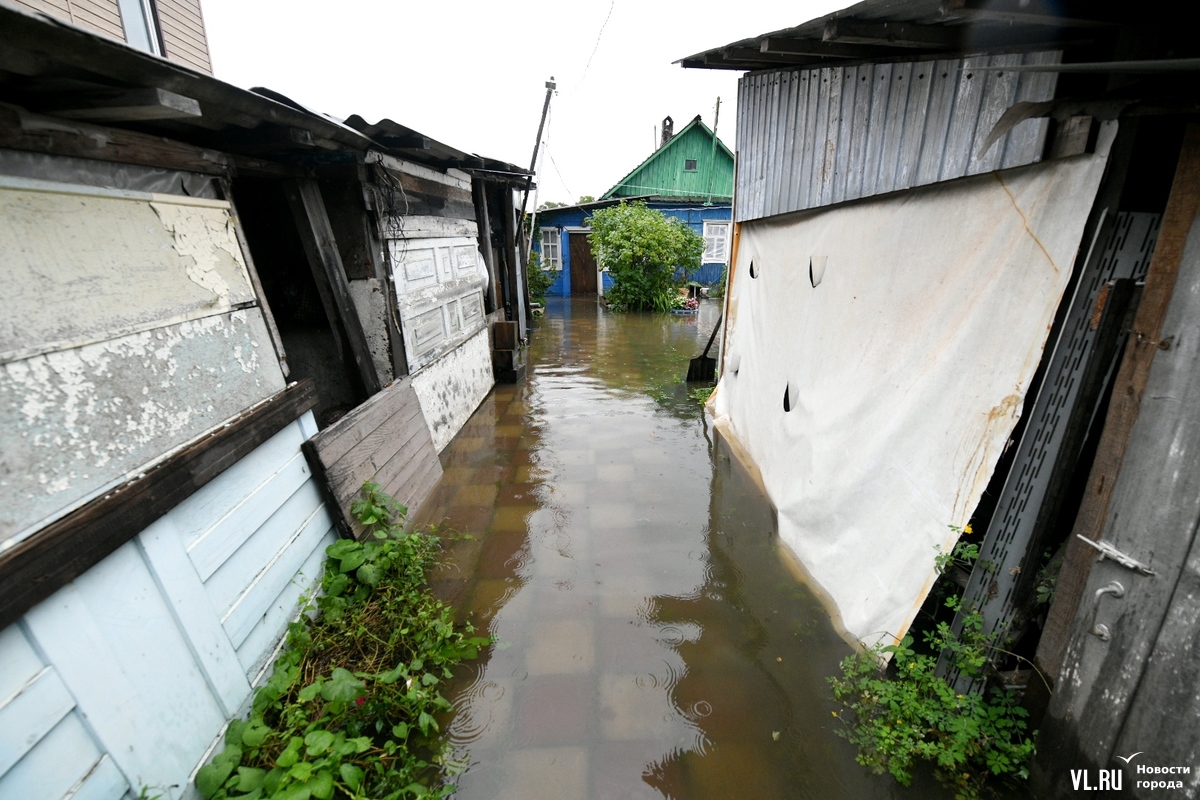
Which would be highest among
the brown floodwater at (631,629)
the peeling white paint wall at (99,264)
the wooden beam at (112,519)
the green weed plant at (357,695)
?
the peeling white paint wall at (99,264)

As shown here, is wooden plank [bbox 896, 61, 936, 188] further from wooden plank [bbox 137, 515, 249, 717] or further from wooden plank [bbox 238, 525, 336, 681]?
wooden plank [bbox 238, 525, 336, 681]

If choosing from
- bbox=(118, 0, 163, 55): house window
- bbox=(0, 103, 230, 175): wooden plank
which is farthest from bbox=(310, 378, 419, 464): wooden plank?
bbox=(118, 0, 163, 55): house window

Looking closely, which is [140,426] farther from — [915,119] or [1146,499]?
[915,119]

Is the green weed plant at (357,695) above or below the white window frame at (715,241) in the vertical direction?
below

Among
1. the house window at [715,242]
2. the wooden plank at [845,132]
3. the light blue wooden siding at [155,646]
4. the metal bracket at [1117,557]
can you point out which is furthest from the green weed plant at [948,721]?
the house window at [715,242]

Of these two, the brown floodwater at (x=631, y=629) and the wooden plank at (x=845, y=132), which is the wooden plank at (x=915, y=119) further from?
the brown floodwater at (x=631, y=629)

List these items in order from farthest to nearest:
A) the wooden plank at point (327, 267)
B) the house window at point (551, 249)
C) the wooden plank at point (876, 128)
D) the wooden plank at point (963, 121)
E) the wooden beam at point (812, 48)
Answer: the house window at point (551, 249) < the wooden plank at point (327, 267) < the wooden plank at point (876, 128) < the wooden beam at point (812, 48) < the wooden plank at point (963, 121)

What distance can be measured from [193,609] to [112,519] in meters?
0.61

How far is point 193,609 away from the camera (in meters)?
2.29

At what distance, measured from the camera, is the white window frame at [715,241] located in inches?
709

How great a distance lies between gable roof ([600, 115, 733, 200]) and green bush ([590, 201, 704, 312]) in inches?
151

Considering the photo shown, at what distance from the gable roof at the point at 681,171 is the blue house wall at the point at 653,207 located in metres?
0.92

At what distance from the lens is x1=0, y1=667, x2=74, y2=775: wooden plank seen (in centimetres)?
151

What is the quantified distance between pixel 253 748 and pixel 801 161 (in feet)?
17.3
